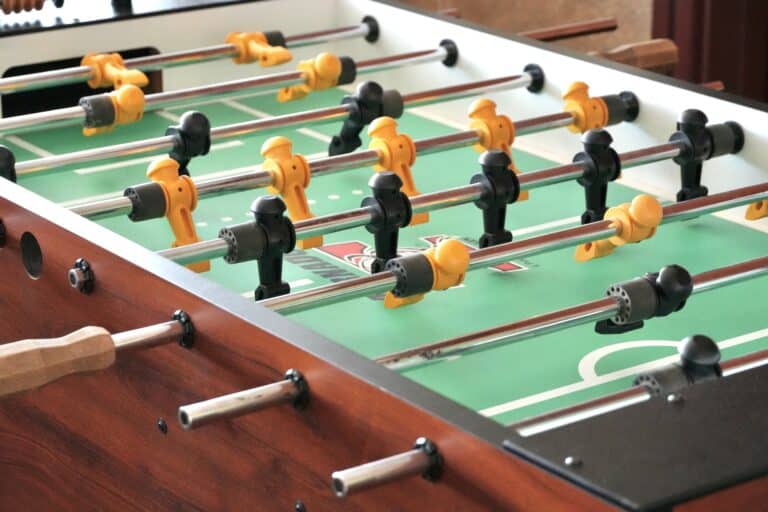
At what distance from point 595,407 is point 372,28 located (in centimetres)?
159

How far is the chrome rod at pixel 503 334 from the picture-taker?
5.29 feet

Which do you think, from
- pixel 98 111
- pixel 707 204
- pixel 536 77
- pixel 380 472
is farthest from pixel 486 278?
pixel 380 472

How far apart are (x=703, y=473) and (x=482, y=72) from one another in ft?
5.33

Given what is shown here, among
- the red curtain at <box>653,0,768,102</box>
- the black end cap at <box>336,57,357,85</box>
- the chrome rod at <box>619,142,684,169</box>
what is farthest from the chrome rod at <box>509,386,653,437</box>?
the red curtain at <box>653,0,768,102</box>

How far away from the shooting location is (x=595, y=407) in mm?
1469

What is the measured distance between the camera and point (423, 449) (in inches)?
51.3

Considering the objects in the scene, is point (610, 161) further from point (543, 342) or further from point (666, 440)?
point (666, 440)

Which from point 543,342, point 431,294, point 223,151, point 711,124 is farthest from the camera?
point 223,151

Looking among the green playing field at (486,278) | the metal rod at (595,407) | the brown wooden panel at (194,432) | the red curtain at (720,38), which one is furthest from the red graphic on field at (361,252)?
the red curtain at (720,38)

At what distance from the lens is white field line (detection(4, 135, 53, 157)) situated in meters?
2.63

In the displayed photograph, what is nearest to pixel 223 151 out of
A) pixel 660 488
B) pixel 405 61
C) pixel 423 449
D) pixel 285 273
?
pixel 405 61

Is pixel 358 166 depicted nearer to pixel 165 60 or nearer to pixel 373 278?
pixel 373 278

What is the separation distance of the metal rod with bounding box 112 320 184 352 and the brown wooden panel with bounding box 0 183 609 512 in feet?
0.08

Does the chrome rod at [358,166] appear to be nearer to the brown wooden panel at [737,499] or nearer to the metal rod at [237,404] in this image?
the metal rod at [237,404]
